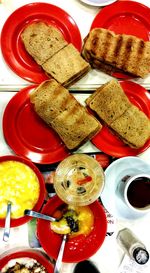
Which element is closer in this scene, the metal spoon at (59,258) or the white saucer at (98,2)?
the metal spoon at (59,258)

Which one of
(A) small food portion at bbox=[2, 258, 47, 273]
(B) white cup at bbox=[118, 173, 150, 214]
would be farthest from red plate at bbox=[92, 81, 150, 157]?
(A) small food portion at bbox=[2, 258, 47, 273]

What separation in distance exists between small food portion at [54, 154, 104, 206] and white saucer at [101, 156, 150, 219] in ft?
0.34

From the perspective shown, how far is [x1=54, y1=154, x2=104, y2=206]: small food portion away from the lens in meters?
1.56

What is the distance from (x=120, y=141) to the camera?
1.72 m

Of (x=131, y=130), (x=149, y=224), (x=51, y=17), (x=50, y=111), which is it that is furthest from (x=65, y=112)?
(x=149, y=224)

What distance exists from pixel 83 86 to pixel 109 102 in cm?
13

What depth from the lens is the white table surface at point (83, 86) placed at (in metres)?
1.69

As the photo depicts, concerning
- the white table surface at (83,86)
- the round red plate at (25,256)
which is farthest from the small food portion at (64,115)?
the round red plate at (25,256)

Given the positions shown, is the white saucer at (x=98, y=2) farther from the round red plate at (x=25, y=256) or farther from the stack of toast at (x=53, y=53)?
the round red plate at (x=25, y=256)

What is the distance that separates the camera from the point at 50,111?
5.42 feet

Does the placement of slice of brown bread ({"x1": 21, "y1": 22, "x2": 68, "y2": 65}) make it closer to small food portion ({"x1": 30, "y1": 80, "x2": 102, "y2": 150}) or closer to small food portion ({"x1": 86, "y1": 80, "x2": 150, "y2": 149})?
small food portion ({"x1": 30, "y1": 80, "x2": 102, "y2": 150})

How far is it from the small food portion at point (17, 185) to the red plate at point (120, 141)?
0.31 metres

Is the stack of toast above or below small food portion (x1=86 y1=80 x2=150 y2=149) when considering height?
above

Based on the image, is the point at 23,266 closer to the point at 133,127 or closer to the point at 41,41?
the point at 133,127
